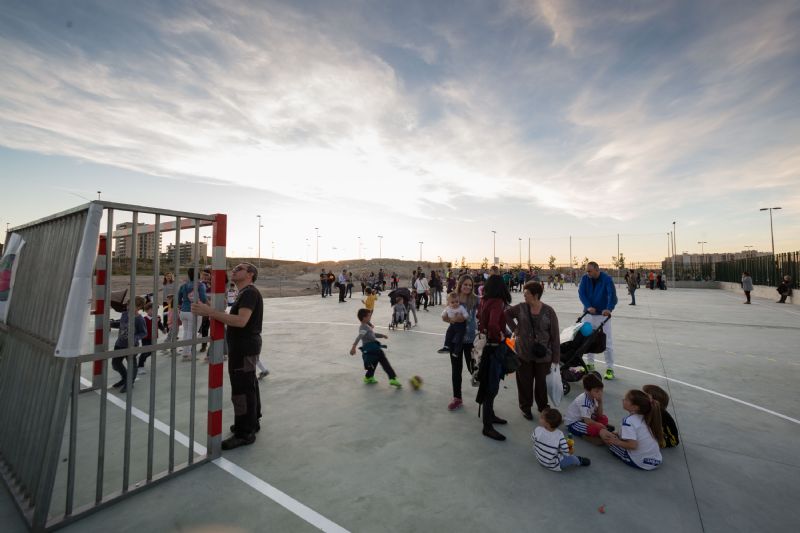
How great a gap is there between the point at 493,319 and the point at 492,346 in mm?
346

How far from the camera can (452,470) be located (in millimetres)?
3691

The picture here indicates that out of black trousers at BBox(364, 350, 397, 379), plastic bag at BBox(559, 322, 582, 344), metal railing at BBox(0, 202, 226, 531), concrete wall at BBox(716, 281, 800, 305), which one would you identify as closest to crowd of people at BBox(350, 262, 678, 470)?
black trousers at BBox(364, 350, 397, 379)

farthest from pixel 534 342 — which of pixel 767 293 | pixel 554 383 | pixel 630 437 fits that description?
pixel 767 293

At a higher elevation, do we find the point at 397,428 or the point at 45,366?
the point at 45,366

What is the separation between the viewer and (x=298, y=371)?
714 centimetres

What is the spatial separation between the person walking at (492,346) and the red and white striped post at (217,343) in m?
2.99

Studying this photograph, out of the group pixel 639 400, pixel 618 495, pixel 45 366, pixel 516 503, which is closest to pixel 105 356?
pixel 45 366

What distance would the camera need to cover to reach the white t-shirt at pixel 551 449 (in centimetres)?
368

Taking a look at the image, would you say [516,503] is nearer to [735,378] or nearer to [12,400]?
[12,400]

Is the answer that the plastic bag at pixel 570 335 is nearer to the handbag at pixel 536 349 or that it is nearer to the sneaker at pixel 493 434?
the handbag at pixel 536 349

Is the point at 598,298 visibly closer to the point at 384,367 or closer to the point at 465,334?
the point at 465,334

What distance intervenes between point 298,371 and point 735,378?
26.1ft

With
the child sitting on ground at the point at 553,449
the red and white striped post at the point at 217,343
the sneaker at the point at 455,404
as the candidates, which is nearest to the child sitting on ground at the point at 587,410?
the child sitting on ground at the point at 553,449

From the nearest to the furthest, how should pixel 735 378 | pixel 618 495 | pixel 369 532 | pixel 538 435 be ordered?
pixel 369 532
pixel 618 495
pixel 538 435
pixel 735 378
